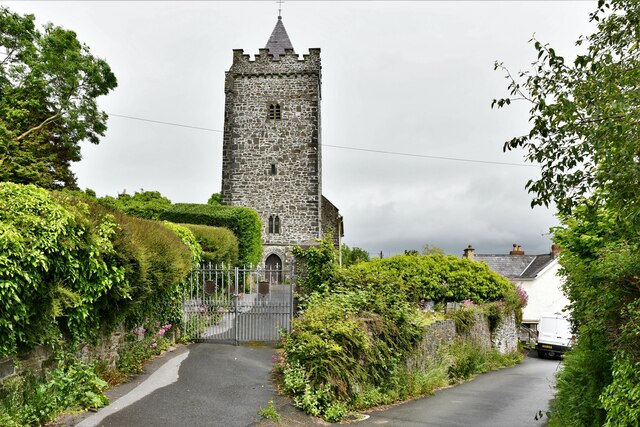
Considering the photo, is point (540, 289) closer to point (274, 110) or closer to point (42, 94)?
point (274, 110)

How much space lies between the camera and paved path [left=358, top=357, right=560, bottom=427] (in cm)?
1037

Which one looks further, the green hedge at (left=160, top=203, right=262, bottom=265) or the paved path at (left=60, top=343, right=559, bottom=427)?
the green hedge at (left=160, top=203, right=262, bottom=265)

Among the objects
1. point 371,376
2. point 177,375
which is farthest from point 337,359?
point 177,375

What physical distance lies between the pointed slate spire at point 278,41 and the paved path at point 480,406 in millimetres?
26459

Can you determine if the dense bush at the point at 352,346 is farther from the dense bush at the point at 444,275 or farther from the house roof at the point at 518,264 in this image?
the house roof at the point at 518,264

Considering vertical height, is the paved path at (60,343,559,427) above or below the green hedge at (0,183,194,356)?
below

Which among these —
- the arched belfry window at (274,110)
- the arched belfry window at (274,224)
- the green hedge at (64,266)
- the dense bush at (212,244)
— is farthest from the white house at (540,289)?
the green hedge at (64,266)

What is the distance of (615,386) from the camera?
514 centimetres

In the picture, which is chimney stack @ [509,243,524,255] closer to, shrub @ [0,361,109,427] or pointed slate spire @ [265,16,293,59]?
pointed slate spire @ [265,16,293,59]

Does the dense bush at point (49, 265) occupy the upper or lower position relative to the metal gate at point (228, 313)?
upper

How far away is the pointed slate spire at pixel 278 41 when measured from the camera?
36812 mm

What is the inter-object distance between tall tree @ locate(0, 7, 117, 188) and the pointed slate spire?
12959 mm

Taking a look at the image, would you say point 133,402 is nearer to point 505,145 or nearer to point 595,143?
point 505,145

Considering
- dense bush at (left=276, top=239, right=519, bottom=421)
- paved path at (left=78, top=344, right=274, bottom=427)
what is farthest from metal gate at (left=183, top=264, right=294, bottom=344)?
paved path at (left=78, top=344, right=274, bottom=427)
